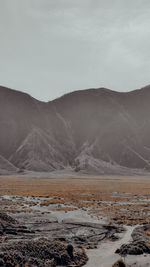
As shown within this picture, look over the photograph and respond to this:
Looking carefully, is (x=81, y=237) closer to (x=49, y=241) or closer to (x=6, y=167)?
(x=49, y=241)

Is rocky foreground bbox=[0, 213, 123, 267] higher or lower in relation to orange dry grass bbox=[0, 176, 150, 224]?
higher

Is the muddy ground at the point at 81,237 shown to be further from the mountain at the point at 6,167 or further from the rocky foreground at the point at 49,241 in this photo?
the mountain at the point at 6,167

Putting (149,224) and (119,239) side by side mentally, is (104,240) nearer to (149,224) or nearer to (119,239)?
(119,239)

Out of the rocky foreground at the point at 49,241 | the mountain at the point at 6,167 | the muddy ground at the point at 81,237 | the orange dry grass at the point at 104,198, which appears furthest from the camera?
the mountain at the point at 6,167

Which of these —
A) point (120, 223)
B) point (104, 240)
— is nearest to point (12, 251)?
point (104, 240)

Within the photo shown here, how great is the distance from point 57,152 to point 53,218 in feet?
552

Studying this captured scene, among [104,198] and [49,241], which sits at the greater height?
[49,241]

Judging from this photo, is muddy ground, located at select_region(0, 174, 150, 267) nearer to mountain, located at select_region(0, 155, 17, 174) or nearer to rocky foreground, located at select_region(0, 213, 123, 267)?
rocky foreground, located at select_region(0, 213, 123, 267)

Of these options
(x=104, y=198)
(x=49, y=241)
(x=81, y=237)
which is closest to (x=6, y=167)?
(x=104, y=198)

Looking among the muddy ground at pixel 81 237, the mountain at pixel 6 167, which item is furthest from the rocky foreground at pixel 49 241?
the mountain at pixel 6 167

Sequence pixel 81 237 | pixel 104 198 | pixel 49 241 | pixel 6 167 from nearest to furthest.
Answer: pixel 49 241
pixel 81 237
pixel 104 198
pixel 6 167

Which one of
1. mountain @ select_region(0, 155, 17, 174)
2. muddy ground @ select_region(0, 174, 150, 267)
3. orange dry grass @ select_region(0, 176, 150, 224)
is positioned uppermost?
muddy ground @ select_region(0, 174, 150, 267)

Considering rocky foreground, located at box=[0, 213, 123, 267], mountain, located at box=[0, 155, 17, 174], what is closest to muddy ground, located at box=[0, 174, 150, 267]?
rocky foreground, located at box=[0, 213, 123, 267]

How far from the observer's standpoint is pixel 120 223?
2788cm
